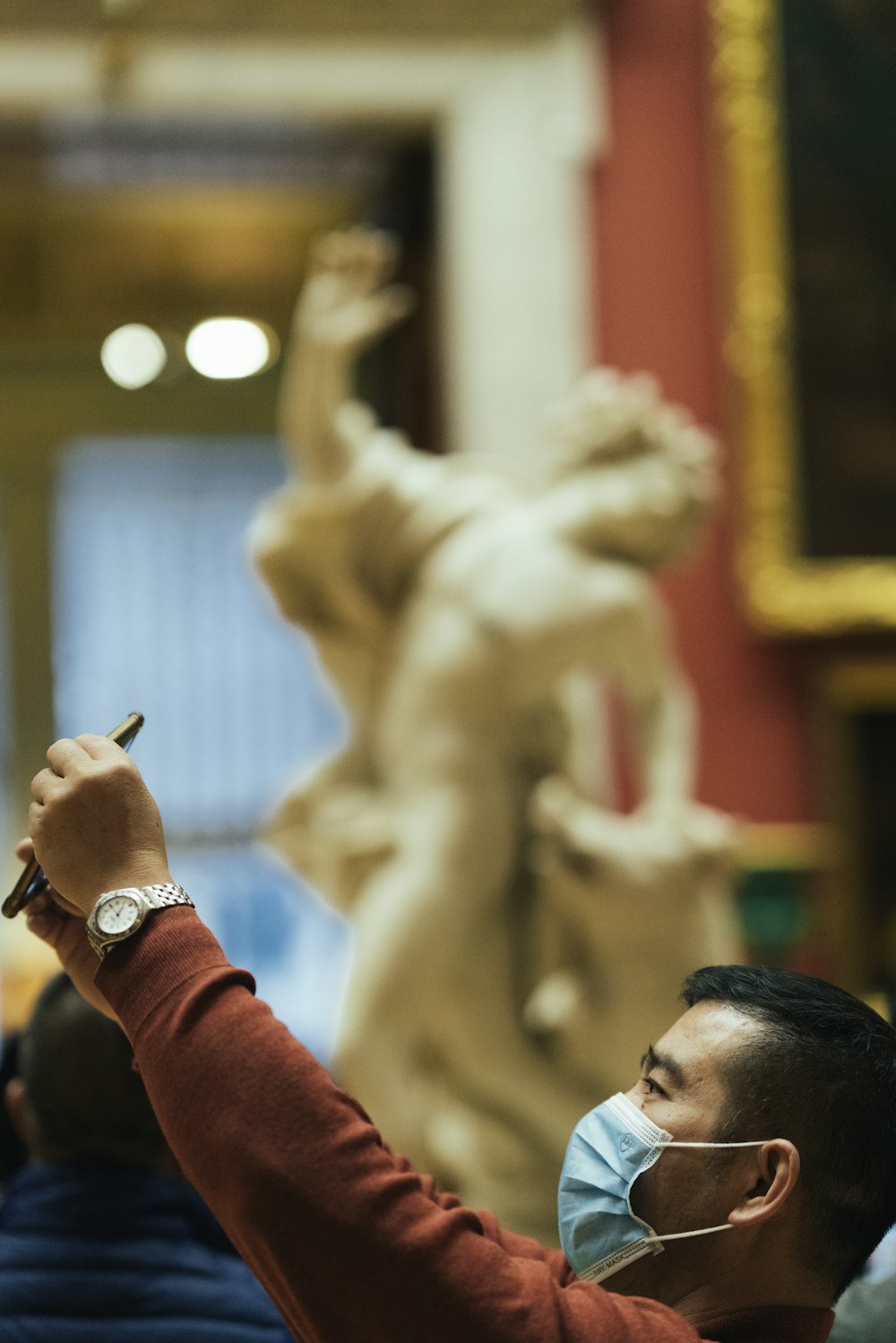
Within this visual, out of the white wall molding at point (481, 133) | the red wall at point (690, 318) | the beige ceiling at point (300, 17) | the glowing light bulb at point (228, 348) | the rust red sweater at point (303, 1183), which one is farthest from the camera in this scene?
the glowing light bulb at point (228, 348)

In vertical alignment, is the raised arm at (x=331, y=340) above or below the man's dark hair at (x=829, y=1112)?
above

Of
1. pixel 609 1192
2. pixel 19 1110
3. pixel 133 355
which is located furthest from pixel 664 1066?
pixel 133 355

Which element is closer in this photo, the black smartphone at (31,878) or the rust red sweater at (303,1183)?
the rust red sweater at (303,1183)

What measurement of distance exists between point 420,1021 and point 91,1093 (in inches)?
162

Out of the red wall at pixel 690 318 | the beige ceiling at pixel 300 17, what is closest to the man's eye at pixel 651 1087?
the red wall at pixel 690 318

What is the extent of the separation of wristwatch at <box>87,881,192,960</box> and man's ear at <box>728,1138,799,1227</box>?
57cm

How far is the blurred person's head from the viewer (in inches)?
85.3

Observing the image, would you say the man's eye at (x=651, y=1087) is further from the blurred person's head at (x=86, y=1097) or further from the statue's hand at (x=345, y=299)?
the statue's hand at (x=345, y=299)

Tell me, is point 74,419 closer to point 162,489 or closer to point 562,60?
point 162,489

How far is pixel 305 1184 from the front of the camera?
53.9 inches

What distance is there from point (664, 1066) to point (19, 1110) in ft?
3.53

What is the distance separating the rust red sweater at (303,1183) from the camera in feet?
4.50

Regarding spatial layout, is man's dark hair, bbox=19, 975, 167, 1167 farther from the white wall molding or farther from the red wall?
the red wall

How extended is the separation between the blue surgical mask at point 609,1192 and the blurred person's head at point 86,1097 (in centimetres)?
65
